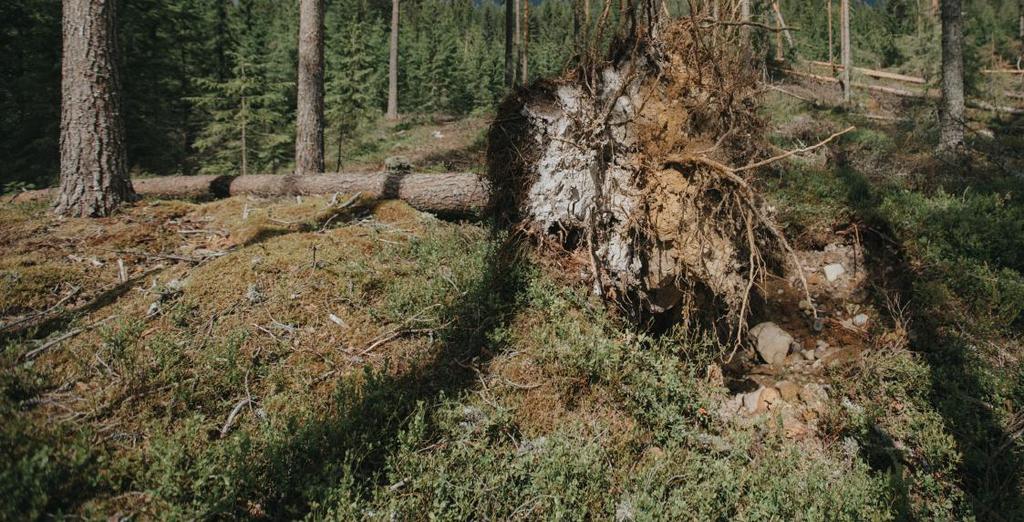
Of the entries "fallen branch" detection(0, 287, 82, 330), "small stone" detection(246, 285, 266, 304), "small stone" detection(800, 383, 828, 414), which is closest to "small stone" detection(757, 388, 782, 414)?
"small stone" detection(800, 383, 828, 414)

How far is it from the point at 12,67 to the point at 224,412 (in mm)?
21110

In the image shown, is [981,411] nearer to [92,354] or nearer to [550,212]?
[550,212]

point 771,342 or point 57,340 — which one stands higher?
point 57,340

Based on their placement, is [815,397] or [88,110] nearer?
[815,397]

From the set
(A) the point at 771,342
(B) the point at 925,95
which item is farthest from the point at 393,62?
(B) the point at 925,95

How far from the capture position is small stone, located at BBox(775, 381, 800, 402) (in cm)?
439

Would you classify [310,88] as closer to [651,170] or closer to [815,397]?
[651,170]

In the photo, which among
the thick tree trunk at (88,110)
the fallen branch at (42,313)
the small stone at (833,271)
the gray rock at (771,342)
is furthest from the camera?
the small stone at (833,271)

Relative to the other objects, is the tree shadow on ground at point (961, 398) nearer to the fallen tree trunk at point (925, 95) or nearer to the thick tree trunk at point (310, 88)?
the thick tree trunk at point (310, 88)

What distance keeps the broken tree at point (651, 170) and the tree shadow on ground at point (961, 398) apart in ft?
5.83

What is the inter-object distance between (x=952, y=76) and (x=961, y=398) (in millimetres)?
10299

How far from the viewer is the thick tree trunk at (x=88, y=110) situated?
5.39 meters

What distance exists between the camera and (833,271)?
5.69 metres

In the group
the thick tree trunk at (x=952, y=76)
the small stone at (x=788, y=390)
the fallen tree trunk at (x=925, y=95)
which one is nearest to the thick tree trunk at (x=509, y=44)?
the fallen tree trunk at (x=925, y=95)
